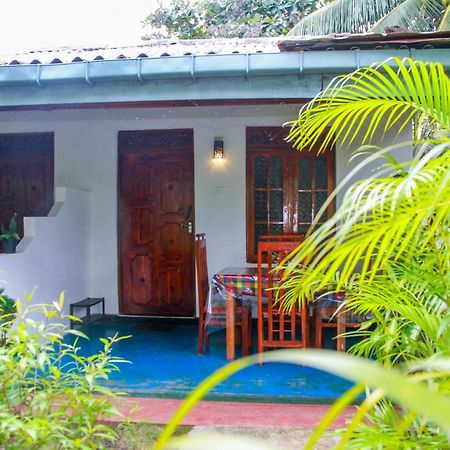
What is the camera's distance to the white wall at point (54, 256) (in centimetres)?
426

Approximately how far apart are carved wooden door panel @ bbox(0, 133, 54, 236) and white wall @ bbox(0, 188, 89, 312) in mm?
647

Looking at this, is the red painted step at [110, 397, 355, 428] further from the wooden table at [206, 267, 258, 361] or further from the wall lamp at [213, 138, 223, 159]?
the wall lamp at [213, 138, 223, 159]

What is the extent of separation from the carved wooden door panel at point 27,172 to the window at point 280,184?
2576 millimetres

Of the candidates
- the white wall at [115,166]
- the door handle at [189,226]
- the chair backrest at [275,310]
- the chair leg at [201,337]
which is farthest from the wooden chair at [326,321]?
the door handle at [189,226]

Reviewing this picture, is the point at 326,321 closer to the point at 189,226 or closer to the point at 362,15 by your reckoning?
the point at 189,226

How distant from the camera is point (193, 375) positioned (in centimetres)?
369

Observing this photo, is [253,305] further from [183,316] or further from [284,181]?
[284,181]

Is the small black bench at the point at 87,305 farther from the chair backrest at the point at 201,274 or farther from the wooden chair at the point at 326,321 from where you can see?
the wooden chair at the point at 326,321

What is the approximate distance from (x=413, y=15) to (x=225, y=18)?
5.50 metres

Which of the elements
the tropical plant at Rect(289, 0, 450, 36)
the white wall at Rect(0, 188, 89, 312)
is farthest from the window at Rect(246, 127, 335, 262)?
the tropical plant at Rect(289, 0, 450, 36)

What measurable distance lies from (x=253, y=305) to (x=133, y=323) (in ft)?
5.38

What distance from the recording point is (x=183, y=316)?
5.71 meters

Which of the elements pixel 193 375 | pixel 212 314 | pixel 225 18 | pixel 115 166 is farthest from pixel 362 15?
pixel 193 375

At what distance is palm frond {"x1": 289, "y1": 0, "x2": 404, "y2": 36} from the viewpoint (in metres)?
8.45
